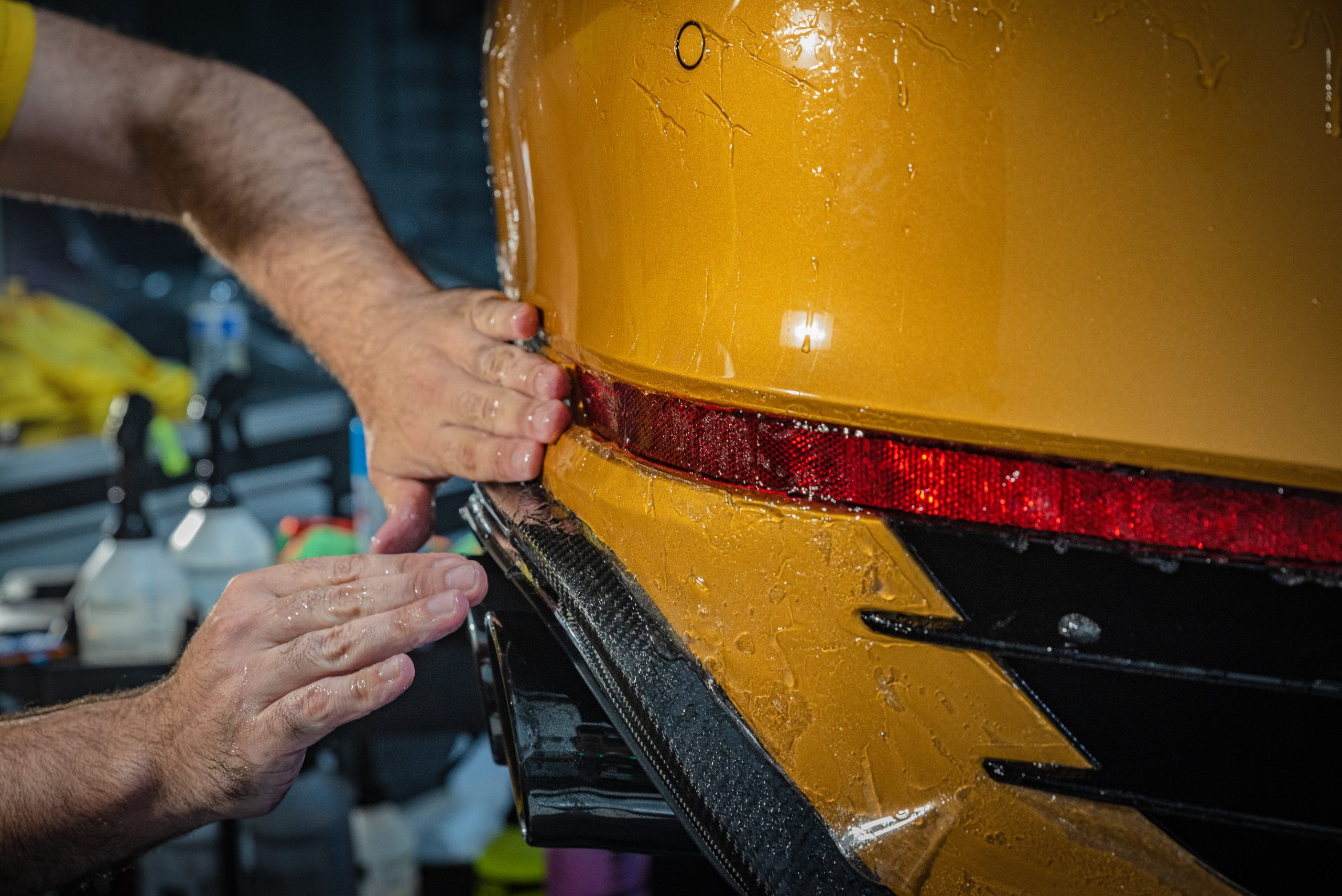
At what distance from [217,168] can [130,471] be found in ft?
1.78

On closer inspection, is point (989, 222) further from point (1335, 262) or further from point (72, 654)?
point (72, 654)

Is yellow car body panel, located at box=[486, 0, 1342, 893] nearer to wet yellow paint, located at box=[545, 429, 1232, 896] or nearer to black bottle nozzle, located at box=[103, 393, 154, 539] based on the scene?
wet yellow paint, located at box=[545, 429, 1232, 896]

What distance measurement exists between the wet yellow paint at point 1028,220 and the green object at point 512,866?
4.09 feet

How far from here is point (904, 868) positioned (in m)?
0.68

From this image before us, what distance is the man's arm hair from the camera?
1229 mm

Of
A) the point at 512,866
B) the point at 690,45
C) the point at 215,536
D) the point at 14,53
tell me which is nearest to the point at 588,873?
the point at 512,866

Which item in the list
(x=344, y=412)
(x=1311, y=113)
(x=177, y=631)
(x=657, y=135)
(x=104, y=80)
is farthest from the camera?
(x=344, y=412)

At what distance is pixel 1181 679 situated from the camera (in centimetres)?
62

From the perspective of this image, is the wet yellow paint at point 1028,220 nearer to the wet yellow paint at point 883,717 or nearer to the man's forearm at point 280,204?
the wet yellow paint at point 883,717

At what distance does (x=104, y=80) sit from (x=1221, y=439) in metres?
1.48

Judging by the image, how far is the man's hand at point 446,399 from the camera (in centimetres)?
92

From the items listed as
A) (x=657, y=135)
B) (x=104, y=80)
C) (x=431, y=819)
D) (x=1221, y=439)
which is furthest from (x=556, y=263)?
(x=431, y=819)

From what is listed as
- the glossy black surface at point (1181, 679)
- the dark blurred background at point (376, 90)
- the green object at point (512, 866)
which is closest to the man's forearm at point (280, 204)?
the glossy black surface at point (1181, 679)

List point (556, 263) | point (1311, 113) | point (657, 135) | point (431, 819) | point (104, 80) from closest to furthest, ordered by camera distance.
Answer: point (1311, 113) → point (657, 135) → point (556, 263) → point (104, 80) → point (431, 819)
